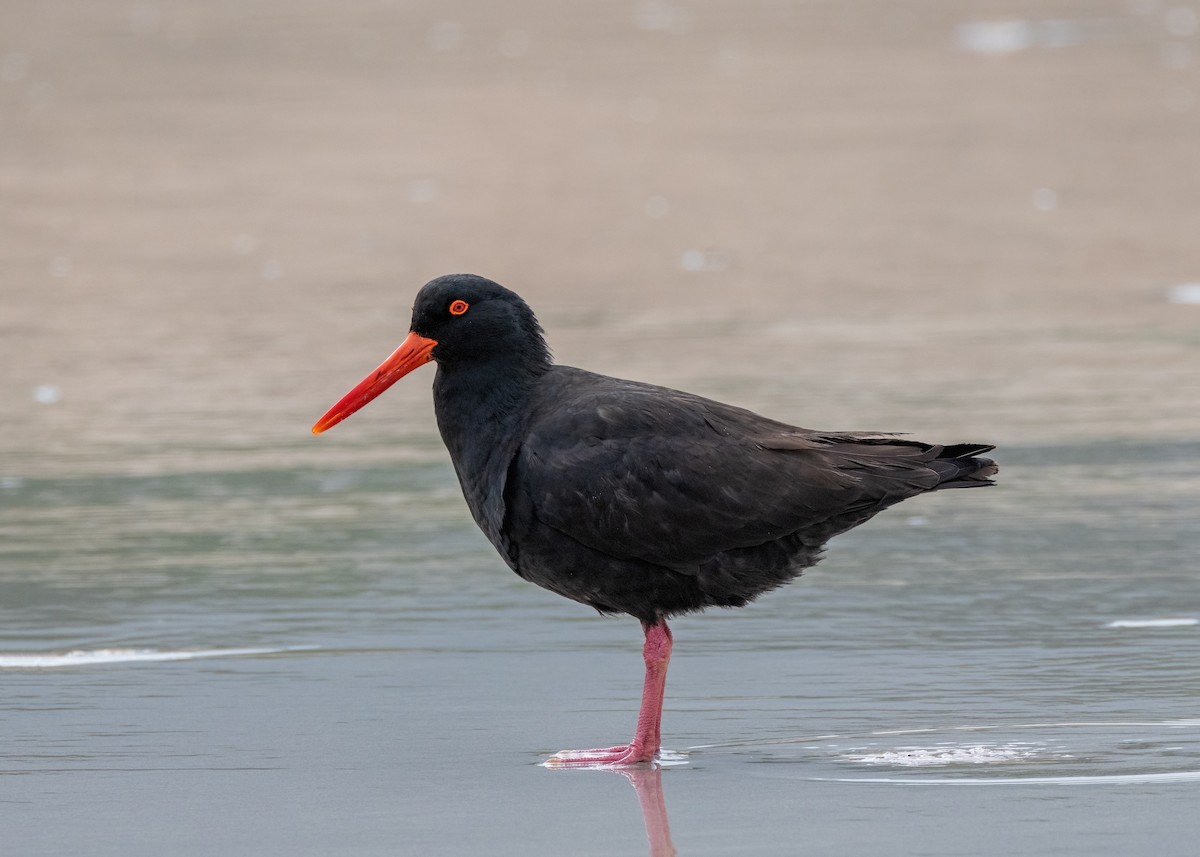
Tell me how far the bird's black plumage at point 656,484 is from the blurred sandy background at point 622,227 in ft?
8.22

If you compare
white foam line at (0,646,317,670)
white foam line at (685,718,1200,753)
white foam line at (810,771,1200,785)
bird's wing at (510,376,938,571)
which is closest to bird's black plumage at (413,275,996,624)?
bird's wing at (510,376,938,571)

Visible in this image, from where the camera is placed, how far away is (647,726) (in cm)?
471

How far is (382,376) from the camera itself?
5.32 metres

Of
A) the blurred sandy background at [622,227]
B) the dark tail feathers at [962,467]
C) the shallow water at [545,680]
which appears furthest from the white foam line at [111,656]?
the blurred sandy background at [622,227]

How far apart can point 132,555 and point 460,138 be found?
9.57 metres

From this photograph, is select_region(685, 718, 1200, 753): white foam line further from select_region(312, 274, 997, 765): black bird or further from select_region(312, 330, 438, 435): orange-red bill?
select_region(312, 330, 438, 435): orange-red bill

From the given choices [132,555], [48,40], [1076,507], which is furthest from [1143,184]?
[48,40]

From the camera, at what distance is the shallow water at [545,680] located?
4.25 metres

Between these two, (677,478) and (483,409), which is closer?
(677,478)

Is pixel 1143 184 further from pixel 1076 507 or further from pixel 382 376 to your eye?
pixel 382 376

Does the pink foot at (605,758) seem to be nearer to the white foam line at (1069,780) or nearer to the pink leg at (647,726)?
the pink leg at (647,726)

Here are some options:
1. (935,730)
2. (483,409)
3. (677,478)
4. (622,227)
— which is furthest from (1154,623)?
(622,227)

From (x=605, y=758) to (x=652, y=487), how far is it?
0.61 m

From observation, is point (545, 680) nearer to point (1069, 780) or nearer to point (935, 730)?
point (935, 730)
